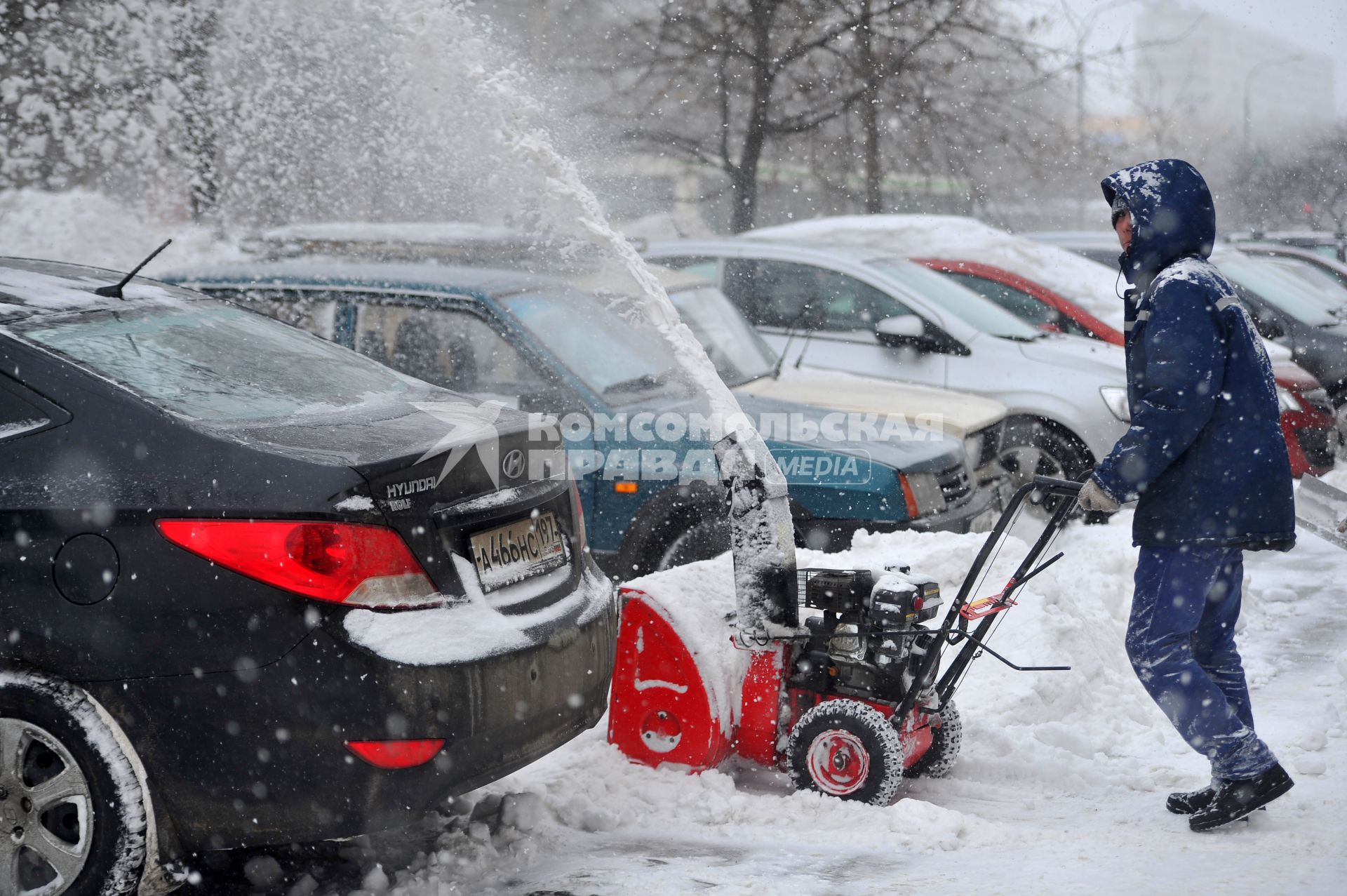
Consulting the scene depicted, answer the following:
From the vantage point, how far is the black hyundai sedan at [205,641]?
285 centimetres

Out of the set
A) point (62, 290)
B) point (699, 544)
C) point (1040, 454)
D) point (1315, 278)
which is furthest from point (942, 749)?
point (1315, 278)

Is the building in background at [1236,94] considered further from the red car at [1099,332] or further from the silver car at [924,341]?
the silver car at [924,341]

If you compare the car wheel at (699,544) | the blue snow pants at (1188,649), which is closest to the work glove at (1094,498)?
the blue snow pants at (1188,649)

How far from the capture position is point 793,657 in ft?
12.9

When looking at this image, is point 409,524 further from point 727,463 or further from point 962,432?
point 962,432

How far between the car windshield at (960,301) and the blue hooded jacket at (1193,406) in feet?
14.9

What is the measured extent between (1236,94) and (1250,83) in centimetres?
132

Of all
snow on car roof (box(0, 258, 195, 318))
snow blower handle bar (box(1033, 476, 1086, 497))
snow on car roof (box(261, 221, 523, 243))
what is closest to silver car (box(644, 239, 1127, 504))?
snow on car roof (box(261, 221, 523, 243))

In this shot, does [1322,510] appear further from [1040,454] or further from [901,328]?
[901,328]

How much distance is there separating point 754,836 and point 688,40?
10130mm

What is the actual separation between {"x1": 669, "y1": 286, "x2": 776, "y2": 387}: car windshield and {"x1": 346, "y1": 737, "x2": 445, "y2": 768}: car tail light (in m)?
3.59

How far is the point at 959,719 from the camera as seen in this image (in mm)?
4121

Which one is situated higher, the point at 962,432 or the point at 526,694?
the point at 962,432

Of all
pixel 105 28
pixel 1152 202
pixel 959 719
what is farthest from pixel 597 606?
pixel 105 28
